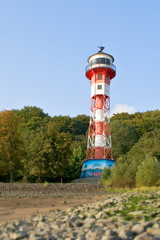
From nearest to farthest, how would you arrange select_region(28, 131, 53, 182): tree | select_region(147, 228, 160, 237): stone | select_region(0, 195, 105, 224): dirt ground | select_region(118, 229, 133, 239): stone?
select_region(118, 229, 133, 239): stone, select_region(147, 228, 160, 237): stone, select_region(0, 195, 105, 224): dirt ground, select_region(28, 131, 53, 182): tree

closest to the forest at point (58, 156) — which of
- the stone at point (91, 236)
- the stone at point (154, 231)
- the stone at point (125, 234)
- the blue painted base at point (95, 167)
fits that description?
the blue painted base at point (95, 167)

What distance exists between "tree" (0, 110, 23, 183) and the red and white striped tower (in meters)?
12.7

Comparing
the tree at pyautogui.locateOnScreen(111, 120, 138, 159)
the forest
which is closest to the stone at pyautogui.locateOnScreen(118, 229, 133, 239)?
the forest

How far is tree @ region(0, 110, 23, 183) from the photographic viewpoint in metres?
31.0

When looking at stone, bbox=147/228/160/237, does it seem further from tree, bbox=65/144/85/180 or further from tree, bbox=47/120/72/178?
tree, bbox=65/144/85/180

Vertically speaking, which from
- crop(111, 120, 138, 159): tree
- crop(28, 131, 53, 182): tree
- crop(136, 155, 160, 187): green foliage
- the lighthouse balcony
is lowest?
crop(136, 155, 160, 187): green foliage

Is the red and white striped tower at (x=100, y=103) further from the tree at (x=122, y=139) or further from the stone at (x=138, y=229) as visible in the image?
the stone at (x=138, y=229)

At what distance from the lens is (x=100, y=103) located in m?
42.1

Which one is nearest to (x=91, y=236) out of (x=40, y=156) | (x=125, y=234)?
(x=125, y=234)

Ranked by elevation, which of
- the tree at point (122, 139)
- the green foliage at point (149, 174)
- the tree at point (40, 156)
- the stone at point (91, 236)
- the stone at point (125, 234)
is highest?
the tree at point (122, 139)

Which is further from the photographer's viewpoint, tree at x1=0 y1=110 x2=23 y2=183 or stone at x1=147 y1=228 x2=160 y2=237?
tree at x1=0 y1=110 x2=23 y2=183

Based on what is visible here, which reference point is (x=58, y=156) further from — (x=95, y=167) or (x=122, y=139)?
(x=122, y=139)

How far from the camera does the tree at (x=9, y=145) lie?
3098cm

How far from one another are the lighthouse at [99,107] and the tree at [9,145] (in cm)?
1155
